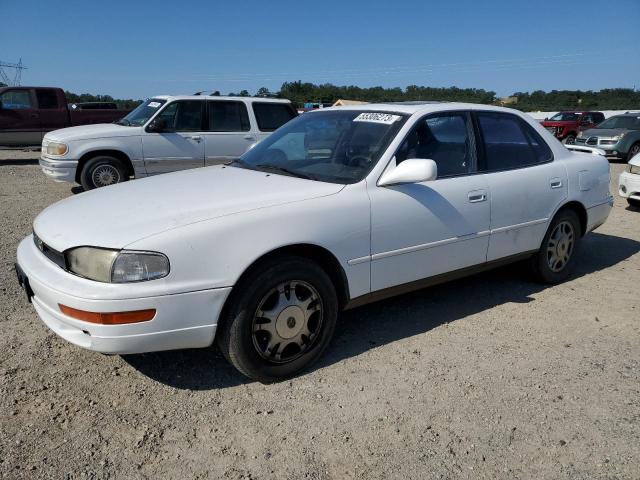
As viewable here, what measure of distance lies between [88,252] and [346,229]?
56.3 inches

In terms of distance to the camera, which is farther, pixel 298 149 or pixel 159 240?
pixel 298 149

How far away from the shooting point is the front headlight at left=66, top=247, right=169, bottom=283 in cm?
259

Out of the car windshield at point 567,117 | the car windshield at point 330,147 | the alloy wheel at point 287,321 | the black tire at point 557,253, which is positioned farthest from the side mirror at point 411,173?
the car windshield at point 567,117

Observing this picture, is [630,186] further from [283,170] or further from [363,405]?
[363,405]

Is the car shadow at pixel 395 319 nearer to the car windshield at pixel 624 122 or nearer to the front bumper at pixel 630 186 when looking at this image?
the front bumper at pixel 630 186

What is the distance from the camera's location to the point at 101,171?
8.62 meters

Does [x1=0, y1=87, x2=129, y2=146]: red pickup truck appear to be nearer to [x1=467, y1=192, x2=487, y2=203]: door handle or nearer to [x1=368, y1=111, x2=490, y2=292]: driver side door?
[x1=368, y1=111, x2=490, y2=292]: driver side door

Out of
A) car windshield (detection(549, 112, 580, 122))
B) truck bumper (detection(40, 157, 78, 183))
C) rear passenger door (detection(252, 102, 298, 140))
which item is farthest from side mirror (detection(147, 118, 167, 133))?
car windshield (detection(549, 112, 580, 122))

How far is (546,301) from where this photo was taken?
447 centimetres

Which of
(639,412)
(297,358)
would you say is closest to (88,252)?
(297,358)

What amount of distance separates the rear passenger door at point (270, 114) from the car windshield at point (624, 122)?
39.2 ft

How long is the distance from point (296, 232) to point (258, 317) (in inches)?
20.5

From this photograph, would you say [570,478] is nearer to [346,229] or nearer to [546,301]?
[346,229]

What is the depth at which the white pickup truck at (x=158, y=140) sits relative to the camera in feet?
27.8
